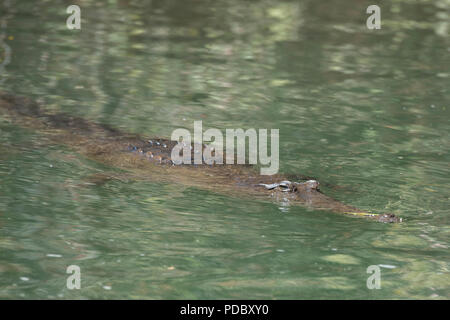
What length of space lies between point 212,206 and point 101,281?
85.6 inches

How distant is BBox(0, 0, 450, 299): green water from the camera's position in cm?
621

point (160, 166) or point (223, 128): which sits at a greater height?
point (223, 128)

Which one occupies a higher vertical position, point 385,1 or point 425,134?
point 385,1

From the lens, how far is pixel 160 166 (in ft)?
29.1

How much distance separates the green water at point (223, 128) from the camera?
6.21 meters

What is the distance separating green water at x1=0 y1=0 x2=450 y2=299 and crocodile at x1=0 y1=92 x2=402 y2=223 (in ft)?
0.68

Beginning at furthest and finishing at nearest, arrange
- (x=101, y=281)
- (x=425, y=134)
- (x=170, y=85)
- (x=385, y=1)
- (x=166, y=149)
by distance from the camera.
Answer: (x=385, y=1) → (x=170, y=85) → (x=425, y=134) → (x=166, y=149) → (x=101, y=281)

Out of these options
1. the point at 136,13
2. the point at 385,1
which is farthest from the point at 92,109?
the point at 385,1

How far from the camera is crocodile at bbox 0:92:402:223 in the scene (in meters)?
8.05

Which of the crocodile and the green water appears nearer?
the green water

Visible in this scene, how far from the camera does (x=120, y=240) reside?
22.2 ft

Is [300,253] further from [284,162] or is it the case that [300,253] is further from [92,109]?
[92,109]

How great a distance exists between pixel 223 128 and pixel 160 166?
2.10 meters

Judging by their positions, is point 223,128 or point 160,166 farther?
point 223,128
